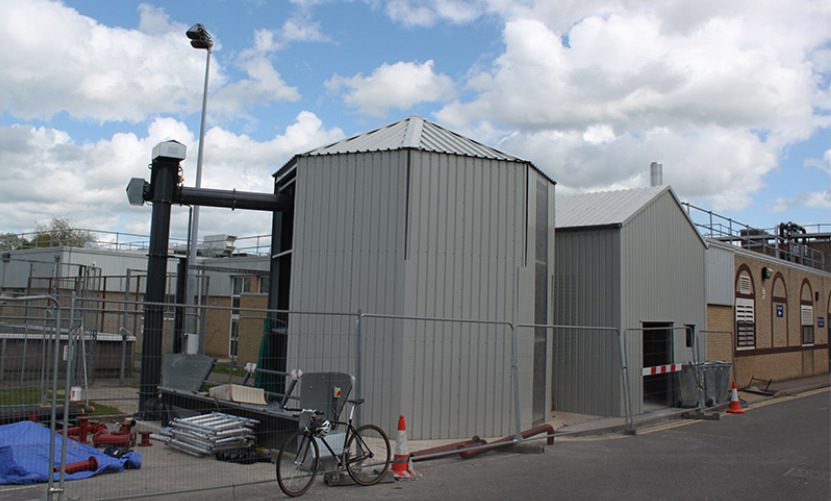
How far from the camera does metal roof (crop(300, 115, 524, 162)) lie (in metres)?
11.3

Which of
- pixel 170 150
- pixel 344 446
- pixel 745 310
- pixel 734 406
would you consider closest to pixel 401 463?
pixel 344 446

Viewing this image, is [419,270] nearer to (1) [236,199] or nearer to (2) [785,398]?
(1) [236,199]

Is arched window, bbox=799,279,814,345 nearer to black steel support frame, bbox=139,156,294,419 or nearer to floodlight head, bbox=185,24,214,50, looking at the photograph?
black steel support frame, bbox=139,156,294,419

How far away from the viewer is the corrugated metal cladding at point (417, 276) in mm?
10539

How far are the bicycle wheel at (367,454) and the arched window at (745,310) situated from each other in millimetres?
16336

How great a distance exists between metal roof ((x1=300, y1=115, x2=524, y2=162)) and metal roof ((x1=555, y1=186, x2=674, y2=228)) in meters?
3.83

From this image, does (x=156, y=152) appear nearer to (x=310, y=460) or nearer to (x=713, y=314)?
(x=310, y=460)

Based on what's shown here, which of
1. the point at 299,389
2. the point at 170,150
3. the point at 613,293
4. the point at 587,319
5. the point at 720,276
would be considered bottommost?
the point at 299,389

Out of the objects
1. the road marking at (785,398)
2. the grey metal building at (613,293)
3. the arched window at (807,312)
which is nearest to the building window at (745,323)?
the road marking at (785,398)

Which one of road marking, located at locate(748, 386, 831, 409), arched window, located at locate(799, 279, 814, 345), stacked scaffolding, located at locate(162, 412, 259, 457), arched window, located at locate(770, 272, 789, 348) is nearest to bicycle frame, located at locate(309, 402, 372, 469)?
stacked scaffolding, located at locate(162, 412, 259, 457)

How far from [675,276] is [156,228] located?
12.9m

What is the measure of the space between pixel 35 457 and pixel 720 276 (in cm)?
1874

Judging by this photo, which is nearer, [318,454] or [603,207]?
[318,454]

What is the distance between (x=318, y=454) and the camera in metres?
7.26
